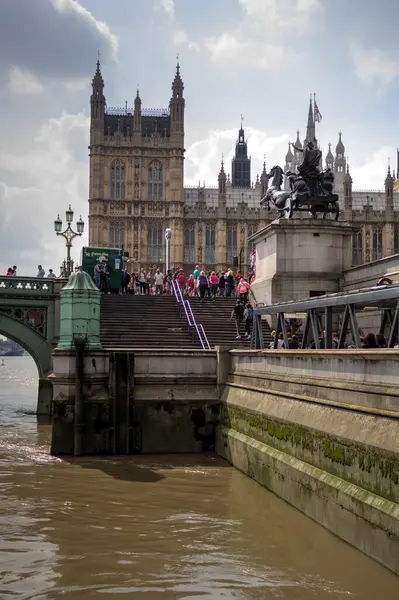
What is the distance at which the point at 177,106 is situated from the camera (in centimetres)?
8444

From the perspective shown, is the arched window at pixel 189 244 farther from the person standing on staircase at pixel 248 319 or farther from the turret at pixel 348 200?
the person standing on staircase at pixel 248 319

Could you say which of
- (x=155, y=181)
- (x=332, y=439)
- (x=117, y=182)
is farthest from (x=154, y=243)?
(x=332, y=439)

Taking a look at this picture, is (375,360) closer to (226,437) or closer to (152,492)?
(152,492)

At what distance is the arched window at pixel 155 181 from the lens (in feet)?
270

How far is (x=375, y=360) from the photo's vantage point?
1162 centimetres

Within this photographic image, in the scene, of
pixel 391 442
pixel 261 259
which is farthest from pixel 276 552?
pixel 261 259

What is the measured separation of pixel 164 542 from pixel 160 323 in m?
15.0

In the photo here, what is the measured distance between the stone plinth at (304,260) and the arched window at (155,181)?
184 feet

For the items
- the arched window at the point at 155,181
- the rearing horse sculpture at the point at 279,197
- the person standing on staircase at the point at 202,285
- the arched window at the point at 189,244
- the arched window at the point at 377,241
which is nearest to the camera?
the rearing horse sculpture at the point at 279,197

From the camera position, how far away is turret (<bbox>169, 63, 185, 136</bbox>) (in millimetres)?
83438

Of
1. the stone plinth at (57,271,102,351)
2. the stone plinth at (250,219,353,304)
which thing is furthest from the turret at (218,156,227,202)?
the stone plinth at (57,271,102,351)

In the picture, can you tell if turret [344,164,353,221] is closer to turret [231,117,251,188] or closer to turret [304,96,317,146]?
turret [304,96,317,146]

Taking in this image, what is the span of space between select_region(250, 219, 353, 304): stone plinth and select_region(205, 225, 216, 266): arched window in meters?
55.5

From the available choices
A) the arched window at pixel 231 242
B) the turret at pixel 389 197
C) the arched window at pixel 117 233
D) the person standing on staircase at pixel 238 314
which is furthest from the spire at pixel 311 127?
the person standing on staircase at pixel 238 314
